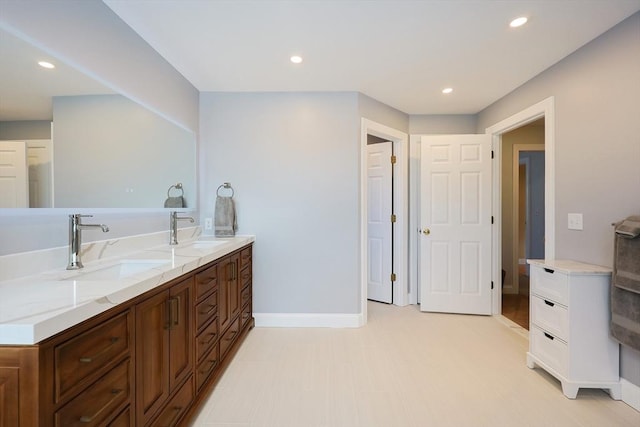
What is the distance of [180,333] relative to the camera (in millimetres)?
1414

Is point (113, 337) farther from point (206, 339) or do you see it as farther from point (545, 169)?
point (545, 169)

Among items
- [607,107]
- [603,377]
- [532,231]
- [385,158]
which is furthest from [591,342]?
[532,231]

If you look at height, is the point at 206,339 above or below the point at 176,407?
above

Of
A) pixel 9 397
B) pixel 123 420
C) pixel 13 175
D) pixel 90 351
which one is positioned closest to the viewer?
pixel 9 397

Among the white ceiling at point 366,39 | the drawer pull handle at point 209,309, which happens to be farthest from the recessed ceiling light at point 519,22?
the drawer pull handle at point 209,309

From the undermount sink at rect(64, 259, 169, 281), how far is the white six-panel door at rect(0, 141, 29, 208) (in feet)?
1.35

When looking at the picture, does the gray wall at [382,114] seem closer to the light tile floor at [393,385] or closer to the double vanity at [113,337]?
the double vanity at [113,337]

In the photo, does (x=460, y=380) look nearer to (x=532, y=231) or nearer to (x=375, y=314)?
(x=375, y=314)

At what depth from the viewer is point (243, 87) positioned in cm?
270

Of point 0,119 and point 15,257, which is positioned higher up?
point 0,119

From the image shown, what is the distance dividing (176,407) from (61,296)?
844 millimetres

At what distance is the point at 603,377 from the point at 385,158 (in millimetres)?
2637

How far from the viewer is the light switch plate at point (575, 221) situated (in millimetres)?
2025

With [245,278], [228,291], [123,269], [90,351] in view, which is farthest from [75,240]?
[245,278]
